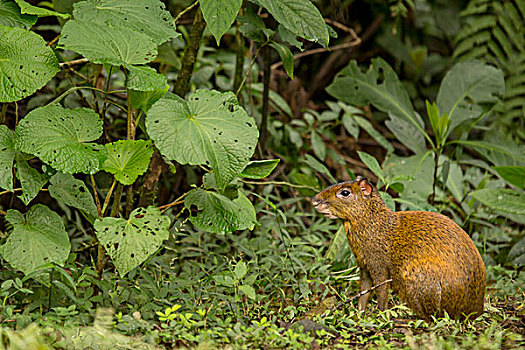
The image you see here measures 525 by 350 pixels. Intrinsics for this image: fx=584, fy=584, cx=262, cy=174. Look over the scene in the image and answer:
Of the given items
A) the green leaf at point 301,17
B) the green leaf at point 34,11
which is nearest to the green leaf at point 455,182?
the green leaf at point 301,17

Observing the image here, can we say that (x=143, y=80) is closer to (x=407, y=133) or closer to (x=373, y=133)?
(x=407, y=133)

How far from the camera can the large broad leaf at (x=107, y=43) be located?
7.03 feet

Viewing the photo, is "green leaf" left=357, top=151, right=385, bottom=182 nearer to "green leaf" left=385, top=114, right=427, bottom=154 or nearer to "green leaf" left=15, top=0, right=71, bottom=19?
"green leaf" left=385, top=114, right=427, bottom=154

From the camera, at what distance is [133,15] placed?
2.41 m

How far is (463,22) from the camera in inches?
237

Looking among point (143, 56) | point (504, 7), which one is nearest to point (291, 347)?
point (143, 56)

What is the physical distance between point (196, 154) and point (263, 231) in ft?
4.46

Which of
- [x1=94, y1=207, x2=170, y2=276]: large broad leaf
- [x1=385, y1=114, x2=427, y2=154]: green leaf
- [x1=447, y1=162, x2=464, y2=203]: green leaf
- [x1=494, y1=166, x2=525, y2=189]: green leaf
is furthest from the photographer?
[x1=385, y1=114, x2=427, y2=154]: green leaf

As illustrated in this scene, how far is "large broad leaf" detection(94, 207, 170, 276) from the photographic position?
6.79ft

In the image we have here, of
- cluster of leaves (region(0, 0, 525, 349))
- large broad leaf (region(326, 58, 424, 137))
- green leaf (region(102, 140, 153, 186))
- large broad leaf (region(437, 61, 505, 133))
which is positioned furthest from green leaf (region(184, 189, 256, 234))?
large broad leaf (region(437, 61, 505, 133))

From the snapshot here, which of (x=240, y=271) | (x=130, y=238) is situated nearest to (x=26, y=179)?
(x=130, y=238)

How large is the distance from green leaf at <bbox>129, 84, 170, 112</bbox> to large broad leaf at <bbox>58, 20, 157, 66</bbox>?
160 millimetres

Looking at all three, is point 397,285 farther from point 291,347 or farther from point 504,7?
point 504,7

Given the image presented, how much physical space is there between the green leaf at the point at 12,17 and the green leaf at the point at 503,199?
7.80 ft
